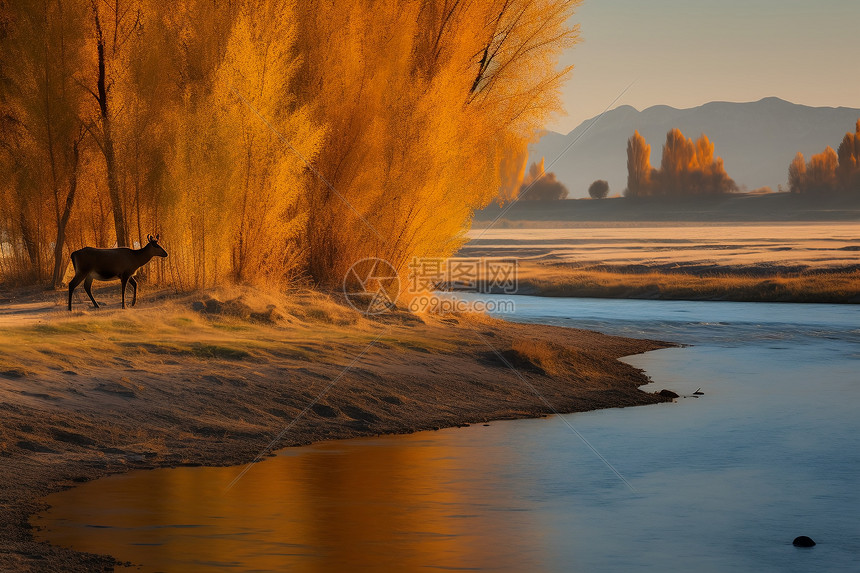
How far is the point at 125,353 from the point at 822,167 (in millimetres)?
99236

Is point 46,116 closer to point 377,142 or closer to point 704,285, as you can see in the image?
point 377,142

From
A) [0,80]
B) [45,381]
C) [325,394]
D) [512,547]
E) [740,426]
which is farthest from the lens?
[0,80]

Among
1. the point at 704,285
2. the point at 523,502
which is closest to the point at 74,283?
the point at 523,502

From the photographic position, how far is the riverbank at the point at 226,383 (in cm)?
1004

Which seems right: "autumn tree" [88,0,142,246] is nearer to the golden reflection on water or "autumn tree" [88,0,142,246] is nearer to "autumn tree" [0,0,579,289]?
"autumn tree" [0,0,579,289]

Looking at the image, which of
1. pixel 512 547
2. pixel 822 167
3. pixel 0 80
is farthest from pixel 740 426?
pixel 822 167

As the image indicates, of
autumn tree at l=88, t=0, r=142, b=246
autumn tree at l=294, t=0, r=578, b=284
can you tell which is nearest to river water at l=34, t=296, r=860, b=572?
autumn tree at l=294, t=0, r=578, b=284

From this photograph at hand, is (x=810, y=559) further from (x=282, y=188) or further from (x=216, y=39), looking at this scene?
(x=216, y=39)

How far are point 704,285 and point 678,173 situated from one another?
66124mm

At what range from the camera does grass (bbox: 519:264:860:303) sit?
43.1 meters

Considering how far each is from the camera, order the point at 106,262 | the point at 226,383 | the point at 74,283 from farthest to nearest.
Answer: the point at 106,262
the point at 74,283
the point at 226,383

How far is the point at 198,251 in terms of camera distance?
57.6ft

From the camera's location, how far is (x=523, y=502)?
32.4 ft

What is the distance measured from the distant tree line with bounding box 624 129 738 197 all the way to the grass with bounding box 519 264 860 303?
5898 centimetres
